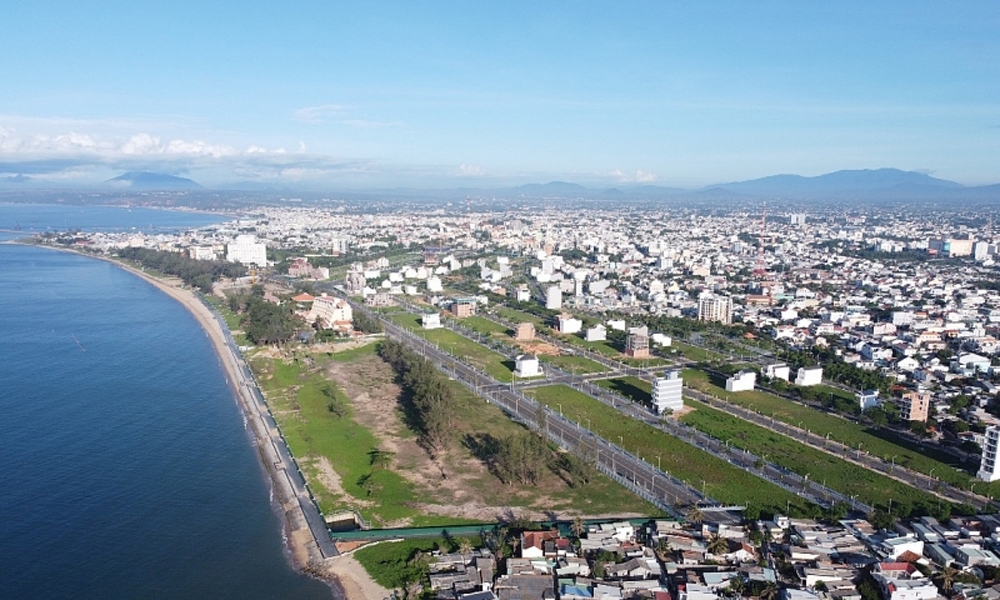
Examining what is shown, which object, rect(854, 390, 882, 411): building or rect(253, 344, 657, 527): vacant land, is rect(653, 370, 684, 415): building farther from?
rect(854, 390, 882, 411): building

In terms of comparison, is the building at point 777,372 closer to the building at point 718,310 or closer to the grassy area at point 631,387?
the grassy area at point 631,387

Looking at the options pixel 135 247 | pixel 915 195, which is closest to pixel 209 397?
pixel 135 247

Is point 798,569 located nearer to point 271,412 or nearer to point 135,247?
point 271,412

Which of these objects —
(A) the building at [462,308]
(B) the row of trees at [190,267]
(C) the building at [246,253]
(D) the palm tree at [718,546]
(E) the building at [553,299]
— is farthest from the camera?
(C) the building at [246,253]

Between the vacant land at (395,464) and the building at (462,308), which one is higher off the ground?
the building at (462,308)

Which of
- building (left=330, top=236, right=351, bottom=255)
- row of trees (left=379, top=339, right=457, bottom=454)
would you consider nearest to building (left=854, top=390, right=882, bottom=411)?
row of trees (left=379, top=339, right=457, bottom=454)

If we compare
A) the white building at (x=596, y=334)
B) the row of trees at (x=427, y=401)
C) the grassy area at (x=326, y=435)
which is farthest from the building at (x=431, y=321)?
the row of trees at (x=427, y=401)
